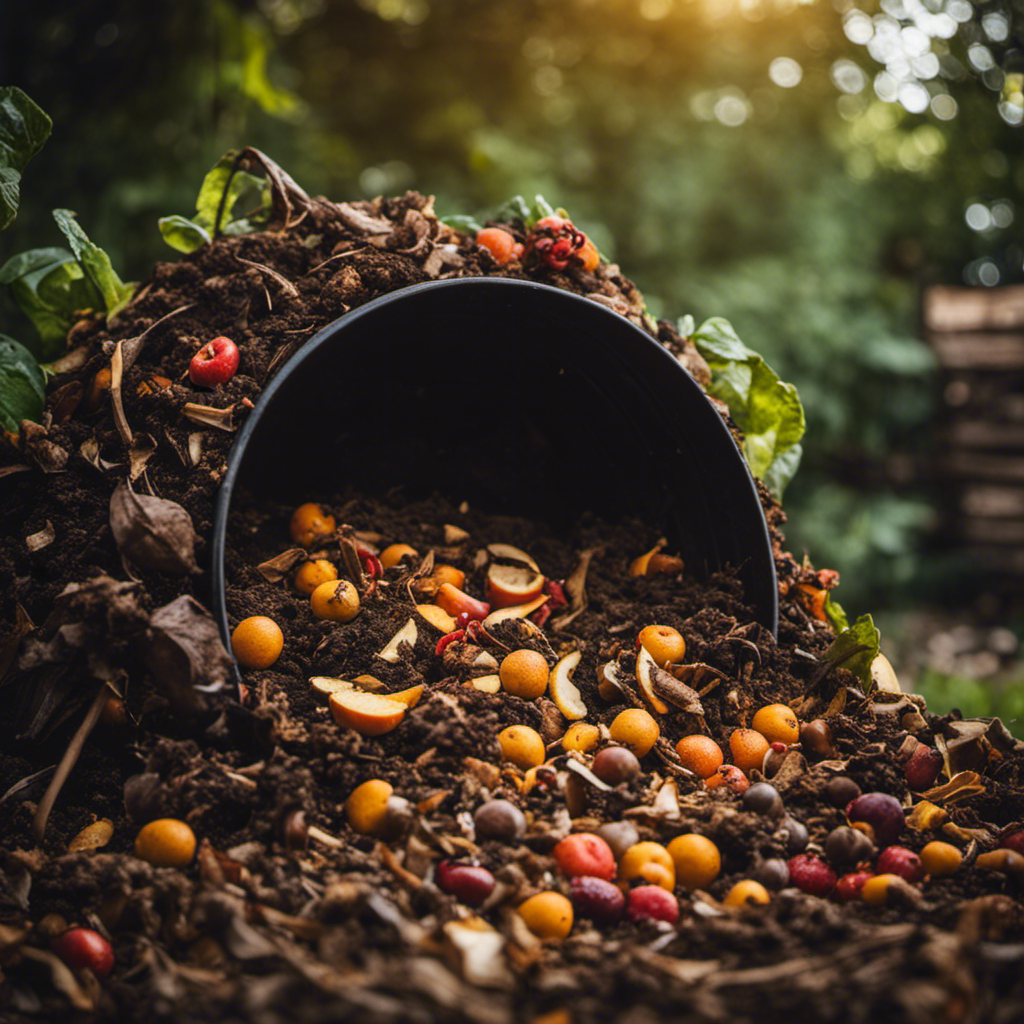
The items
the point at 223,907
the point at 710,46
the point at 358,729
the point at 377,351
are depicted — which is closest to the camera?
the point at 223,907

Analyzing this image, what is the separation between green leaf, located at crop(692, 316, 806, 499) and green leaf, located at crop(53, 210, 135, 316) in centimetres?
162

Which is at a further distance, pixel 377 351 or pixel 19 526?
pixel 377 351

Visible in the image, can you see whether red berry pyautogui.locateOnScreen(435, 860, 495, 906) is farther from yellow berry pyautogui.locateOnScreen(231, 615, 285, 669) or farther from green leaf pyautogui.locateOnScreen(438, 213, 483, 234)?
green leaf pyautogui.locateOnScreen(438, 213, 483, 234)

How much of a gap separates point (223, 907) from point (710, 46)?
18.1 feet

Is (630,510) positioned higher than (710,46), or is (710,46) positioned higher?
(710,46)

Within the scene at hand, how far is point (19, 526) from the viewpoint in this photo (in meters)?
1.71

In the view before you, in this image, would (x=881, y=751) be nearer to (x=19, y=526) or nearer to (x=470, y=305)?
(x=470, y=305)

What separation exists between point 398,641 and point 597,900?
0.72 meters

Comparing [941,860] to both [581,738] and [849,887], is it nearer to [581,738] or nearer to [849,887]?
[849,887]

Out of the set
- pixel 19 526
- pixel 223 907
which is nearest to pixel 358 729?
pixel 223 907

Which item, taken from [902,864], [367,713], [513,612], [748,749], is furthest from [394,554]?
[902,864]

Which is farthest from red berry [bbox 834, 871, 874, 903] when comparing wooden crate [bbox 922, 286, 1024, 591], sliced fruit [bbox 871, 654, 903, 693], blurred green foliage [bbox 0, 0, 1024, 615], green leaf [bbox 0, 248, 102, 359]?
wooden crate [bbox 922, 286, 1024, 591]

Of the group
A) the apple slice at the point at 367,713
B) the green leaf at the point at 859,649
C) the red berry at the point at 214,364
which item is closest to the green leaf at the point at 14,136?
the red berry at the point at 214,364

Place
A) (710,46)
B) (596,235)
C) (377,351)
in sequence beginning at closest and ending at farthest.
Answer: (377,351)
(596,235)
(710,46)
